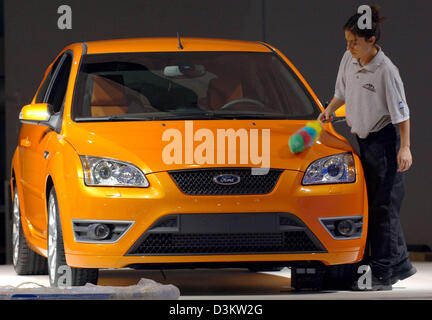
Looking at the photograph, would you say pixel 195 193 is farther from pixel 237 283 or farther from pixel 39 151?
pixel 237 283

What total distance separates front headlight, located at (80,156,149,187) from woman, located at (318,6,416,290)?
1448 millimetres

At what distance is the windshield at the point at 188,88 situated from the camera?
7957 mm

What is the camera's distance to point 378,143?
7.96 meters

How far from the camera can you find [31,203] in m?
8.87

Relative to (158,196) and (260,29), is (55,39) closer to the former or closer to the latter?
(260,29)

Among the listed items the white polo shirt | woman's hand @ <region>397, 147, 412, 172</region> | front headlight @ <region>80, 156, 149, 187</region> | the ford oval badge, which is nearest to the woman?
the white polo shirt

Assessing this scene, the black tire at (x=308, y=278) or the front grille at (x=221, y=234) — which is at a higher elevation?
the front grille at (x=221, y=234)

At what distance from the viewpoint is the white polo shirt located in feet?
25.7

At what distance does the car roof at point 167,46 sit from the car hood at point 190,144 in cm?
106

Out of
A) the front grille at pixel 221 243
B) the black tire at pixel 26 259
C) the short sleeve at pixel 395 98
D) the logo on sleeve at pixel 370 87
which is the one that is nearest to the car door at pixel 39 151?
the black tire at pixel 26 259

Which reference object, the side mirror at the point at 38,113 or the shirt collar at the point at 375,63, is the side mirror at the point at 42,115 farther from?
the shirt collar at the point at 375,63

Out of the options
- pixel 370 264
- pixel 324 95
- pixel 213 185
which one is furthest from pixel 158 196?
pixel 324 95

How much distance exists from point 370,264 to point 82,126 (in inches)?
84.1
